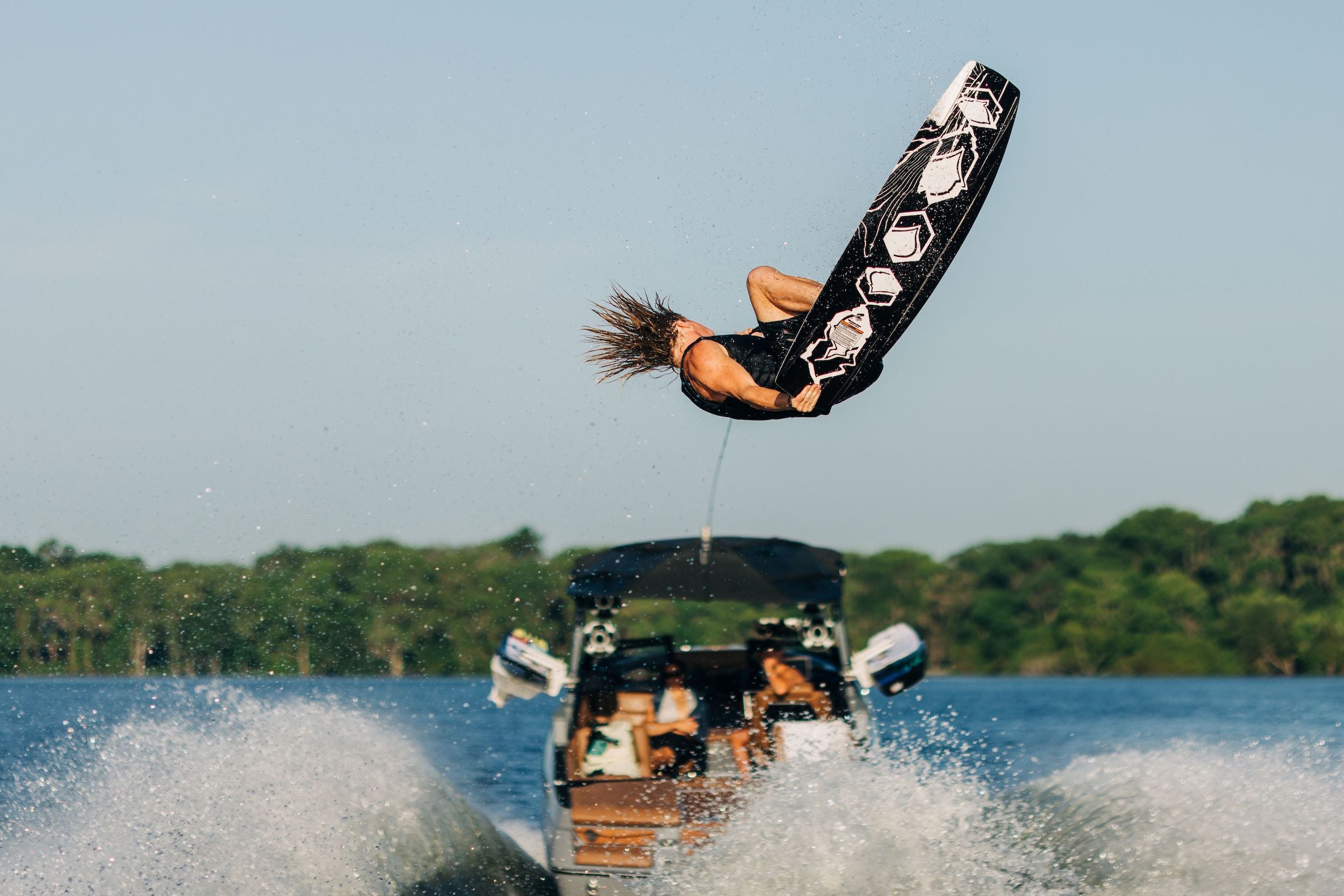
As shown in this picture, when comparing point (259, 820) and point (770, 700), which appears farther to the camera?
point (259, 820)

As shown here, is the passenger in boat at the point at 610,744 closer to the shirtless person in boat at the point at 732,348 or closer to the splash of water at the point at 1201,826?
the splash of water at the point at 1201,826

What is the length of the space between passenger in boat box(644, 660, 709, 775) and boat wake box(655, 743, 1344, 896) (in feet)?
1.96

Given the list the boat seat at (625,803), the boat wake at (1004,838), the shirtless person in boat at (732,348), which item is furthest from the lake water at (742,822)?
the shirtless person in boat at (732,348)

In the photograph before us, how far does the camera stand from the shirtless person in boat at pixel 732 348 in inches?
214

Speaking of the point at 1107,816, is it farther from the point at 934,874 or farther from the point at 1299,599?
the point at 1299,599

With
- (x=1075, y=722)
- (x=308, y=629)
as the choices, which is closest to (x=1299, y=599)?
(x=1075, y=722)

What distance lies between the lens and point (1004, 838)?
8016mm

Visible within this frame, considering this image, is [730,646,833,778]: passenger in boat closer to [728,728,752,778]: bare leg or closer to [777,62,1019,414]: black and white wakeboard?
[728,728,752,778]: bare leg

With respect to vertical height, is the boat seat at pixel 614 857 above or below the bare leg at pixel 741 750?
below

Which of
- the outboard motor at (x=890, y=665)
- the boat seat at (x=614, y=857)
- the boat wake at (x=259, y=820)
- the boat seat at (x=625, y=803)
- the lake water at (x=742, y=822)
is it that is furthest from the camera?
the outboard motor at (x=890, y=665)

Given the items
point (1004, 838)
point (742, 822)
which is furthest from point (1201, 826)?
point (742, 822)

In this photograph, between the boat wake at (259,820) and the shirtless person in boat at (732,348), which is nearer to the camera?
the shirtless person in boat at (732,348)

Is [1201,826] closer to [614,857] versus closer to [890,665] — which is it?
[890,665]

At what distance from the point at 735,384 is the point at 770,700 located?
4396 mm
